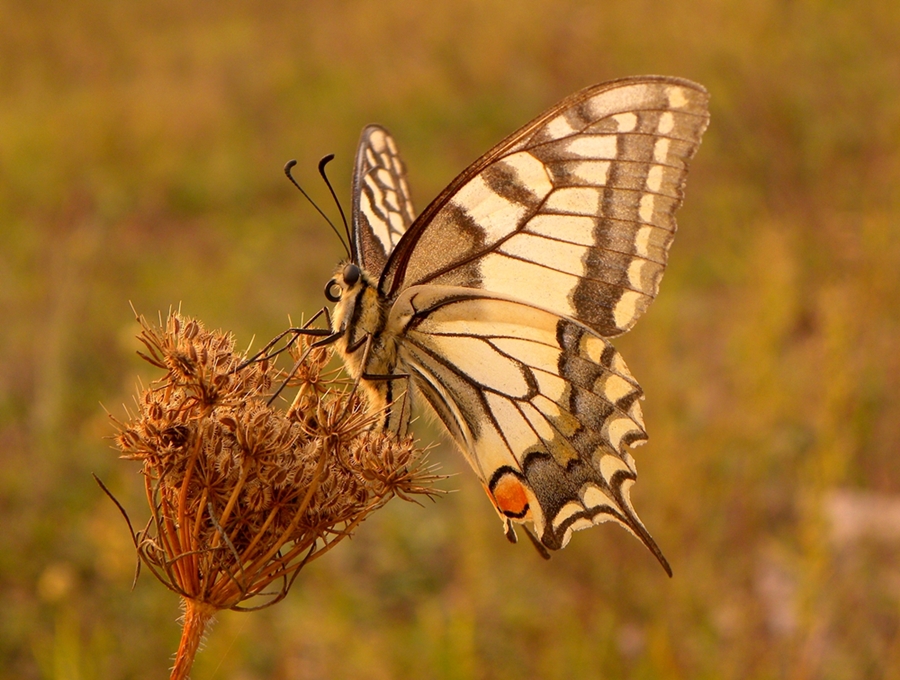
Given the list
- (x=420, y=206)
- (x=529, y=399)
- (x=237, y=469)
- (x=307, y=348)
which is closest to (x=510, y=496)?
(x=529, y=399)

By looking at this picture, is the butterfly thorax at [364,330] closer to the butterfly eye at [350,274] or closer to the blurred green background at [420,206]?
the butterfly eye at [350,274]

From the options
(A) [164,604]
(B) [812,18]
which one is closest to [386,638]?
(A) [164,604]

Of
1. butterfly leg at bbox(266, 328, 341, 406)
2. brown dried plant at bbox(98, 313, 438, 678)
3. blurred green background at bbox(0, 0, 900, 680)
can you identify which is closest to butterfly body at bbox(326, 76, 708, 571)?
butterfly leg at bbox(266, 328, 341, 406)

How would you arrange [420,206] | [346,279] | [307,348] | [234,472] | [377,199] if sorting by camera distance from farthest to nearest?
[420,206]
[377,199]
[346,279]
[307,348]
[234,472]

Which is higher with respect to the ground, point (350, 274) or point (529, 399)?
point (350, 274)

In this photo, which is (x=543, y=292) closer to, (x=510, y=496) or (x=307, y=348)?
(x=510, y=496)

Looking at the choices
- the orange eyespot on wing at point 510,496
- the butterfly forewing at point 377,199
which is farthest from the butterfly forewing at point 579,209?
the orange eyespot on wing at point 510,496

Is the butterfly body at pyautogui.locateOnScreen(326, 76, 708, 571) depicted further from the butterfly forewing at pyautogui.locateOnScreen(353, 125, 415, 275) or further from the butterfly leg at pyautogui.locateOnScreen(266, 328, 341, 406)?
the butterfly leg at pyautogui.locateOnScreen(266, 328, 341, 406)
